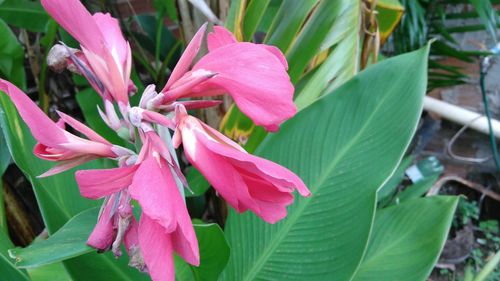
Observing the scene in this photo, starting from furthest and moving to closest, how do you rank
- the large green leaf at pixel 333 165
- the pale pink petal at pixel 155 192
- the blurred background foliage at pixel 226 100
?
the large green leaf at pixel 333 165
the blurred background foliage at pixel 226 100
the pale pink petal at pixel 155 192

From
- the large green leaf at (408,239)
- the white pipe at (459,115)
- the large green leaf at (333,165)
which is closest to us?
the large green leaf at (333,165)

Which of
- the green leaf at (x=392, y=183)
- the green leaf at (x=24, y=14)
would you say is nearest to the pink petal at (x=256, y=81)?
the green leaf at (x=24, y=14)

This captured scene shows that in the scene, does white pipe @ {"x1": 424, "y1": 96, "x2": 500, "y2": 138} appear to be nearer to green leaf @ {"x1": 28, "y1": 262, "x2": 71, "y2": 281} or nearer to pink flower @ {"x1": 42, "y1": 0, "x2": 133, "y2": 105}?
green leaf @ {"x1": 28, "y1": 262, "x2": 71, "y2": 281}

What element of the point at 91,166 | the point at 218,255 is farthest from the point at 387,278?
the point at 91,166

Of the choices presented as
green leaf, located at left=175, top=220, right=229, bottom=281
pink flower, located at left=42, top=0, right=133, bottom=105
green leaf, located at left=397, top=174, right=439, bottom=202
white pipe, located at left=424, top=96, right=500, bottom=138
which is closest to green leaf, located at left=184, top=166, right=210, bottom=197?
green leaf, located at left=175, top=220, right=229, bottom=281

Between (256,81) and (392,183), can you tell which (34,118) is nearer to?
(256,81)

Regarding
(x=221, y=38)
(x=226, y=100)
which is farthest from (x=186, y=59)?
(x=226, y=100)

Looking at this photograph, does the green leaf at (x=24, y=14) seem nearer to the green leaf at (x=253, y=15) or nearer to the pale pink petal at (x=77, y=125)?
the green leaf at (x=253, y=15)
